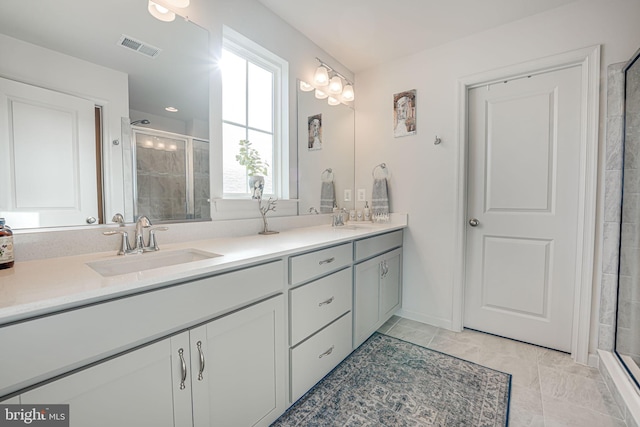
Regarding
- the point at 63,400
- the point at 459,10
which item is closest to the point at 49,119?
the point at 63,400

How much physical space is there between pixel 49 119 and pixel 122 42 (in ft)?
1.61

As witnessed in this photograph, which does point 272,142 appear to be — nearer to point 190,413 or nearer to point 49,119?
point 49,119

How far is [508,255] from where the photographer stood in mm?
2139

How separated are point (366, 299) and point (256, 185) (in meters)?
1.12

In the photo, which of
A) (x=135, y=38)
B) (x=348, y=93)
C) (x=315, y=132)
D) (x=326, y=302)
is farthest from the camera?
(x=348, y=93)

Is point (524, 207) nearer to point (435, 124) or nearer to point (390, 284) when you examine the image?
point (435, 124)

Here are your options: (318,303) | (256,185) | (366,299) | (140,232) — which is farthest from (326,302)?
(140,232)

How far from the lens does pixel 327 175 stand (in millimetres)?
2537

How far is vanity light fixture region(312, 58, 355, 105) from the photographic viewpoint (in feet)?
7.75

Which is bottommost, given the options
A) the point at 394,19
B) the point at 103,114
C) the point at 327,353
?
the point at 327,353

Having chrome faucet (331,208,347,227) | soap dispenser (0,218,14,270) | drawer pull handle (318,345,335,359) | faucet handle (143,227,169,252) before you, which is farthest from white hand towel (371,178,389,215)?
soap dispenser (0,218,14,270)

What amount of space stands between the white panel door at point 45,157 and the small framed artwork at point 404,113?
2186 millimetres

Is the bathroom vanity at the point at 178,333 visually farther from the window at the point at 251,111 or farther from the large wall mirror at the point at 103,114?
the window at the point at 251,111

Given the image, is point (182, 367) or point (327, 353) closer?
point (182, 367)
